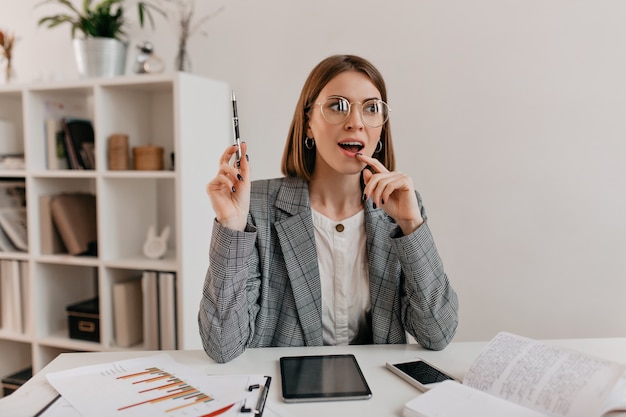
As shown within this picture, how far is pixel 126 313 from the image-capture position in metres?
2.25

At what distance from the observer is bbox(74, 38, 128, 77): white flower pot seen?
2238 millimetres

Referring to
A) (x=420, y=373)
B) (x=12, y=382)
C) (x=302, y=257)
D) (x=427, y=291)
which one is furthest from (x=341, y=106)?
(x=12, y=382)

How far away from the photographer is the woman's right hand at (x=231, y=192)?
1.21 m

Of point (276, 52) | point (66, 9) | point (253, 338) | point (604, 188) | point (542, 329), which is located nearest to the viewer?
point (253, 338)

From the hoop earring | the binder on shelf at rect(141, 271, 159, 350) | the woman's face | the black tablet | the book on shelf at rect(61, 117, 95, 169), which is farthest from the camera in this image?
the book on shelf at rect(61, 117, 95, 169)

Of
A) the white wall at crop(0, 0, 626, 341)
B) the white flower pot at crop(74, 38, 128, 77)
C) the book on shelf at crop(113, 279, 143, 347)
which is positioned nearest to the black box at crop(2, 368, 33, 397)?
the book on shelf at crop(113, 279, 143, 347)

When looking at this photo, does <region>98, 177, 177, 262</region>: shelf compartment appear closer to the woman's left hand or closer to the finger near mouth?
the finger near mouth

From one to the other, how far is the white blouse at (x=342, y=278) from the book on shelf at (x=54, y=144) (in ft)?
4.79

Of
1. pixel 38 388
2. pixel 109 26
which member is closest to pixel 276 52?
pixel 109 26

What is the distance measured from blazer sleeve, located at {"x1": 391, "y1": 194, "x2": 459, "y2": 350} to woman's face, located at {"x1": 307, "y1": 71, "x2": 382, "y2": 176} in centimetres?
24

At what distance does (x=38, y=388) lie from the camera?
37.2 inches

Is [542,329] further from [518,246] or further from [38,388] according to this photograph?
[38,388]

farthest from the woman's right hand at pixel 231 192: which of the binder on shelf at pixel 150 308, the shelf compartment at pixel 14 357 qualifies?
the shelf compartment at pixel 14 357

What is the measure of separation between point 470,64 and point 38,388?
1.75 metres
